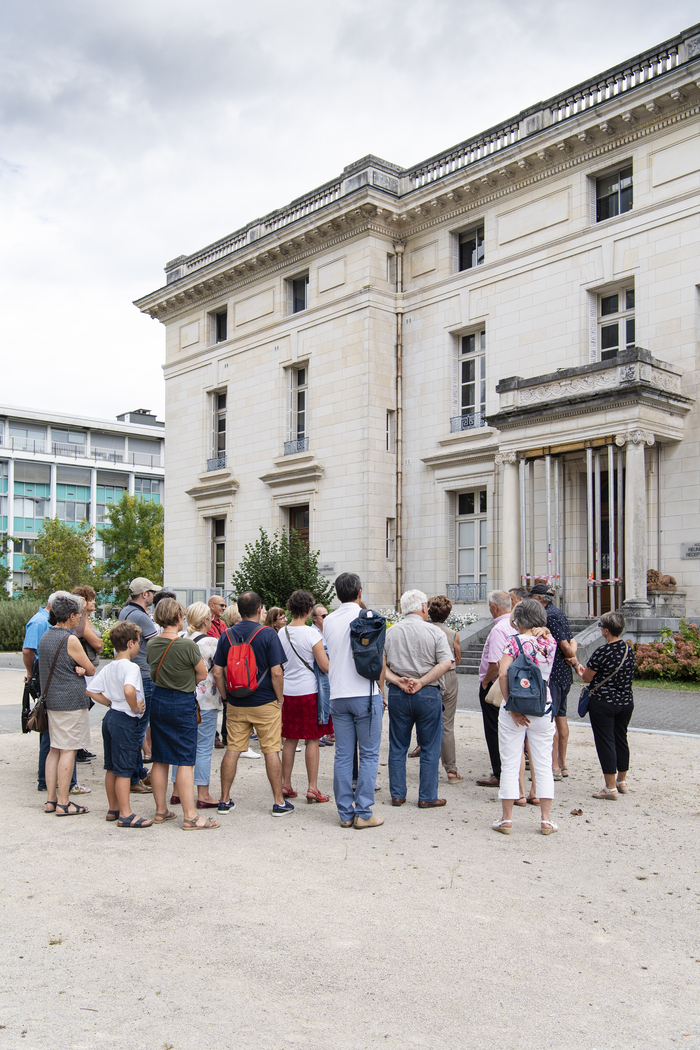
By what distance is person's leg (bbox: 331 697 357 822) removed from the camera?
7.02 metres

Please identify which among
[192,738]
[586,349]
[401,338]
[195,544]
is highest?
[401,338]

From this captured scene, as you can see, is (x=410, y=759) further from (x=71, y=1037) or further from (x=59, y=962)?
(x=71, y=1037)

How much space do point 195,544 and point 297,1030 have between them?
2795cm

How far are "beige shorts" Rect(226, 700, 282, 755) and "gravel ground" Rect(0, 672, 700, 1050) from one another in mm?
598

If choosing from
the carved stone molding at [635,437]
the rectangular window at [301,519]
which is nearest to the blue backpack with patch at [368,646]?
the carved stone molding at [635,437]

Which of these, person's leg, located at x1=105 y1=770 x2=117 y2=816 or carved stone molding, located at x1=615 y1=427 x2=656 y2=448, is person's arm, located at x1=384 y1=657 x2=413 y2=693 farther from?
carved stone molding, located at x1=615 y1=427 x2=656 y2=448

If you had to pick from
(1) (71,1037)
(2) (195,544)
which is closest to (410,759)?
(1) (71,1037)

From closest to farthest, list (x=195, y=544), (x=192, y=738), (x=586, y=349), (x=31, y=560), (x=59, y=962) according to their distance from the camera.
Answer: (x=59, y=962) → (x=192, y=738) → (x=586, y=349) → (x=195, y=544) → (x=31, y=560)

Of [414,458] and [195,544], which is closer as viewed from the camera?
[414,458]

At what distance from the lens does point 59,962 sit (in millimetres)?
4359

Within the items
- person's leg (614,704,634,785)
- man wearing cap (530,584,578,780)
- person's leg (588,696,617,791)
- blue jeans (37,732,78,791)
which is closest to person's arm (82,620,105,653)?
blue jeans (37,732,78,791)

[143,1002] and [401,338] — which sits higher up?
[401,338]

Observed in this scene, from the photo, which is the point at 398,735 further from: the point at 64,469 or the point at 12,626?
the point at 64,469

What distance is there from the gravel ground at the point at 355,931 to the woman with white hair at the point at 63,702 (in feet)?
0.93
